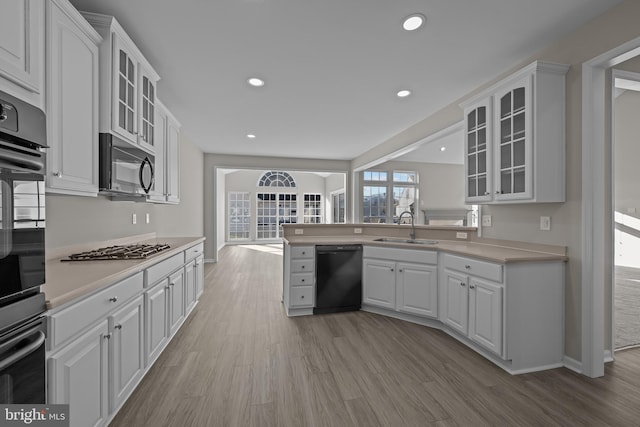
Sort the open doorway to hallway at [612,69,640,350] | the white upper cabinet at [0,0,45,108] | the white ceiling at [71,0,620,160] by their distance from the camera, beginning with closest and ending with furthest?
the white upper cabinet at [0,0,45,108]
the white ceiling at [71,0,620,160]
the open doorway to hallway at [612,69,640,350]

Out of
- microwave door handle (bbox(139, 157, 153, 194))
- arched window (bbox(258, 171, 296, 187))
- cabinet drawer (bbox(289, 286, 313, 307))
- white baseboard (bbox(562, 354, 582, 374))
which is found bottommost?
white baseboard (bbox(562, 354, 582, 374))

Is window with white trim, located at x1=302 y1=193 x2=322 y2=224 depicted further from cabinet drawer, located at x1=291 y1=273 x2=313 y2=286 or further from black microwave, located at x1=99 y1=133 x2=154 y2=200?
black microwave, located at x1=99 y1=133 x2=154 y2=200

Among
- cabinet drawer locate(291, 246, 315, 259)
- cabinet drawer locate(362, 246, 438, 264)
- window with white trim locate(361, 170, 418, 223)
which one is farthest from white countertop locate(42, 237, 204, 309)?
window with white trim locate(361, 170, 418, 223)

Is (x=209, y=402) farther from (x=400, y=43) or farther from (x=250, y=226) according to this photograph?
(x=250, y=226)

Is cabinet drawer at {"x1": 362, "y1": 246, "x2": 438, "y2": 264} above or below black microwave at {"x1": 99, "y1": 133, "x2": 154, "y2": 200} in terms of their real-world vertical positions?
below

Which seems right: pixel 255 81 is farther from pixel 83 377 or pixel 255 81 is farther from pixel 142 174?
pixel 83 377

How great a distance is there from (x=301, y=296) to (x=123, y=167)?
220 cm

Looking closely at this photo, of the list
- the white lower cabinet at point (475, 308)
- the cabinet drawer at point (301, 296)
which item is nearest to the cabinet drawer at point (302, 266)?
the cabinet drawer at point (301, 296)

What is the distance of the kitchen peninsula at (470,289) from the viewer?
2.13 meters

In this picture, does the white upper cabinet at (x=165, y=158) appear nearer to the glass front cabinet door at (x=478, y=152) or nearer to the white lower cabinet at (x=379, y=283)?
the white lower cabinet at (x=379, y=283)

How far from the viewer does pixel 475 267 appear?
238cm

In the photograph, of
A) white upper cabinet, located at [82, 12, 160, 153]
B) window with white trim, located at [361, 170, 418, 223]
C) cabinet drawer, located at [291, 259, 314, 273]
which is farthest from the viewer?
window with white trim, located at [361, 170, 418, 223]

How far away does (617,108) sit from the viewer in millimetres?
5477

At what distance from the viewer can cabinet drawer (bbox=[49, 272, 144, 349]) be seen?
3.68 feet
